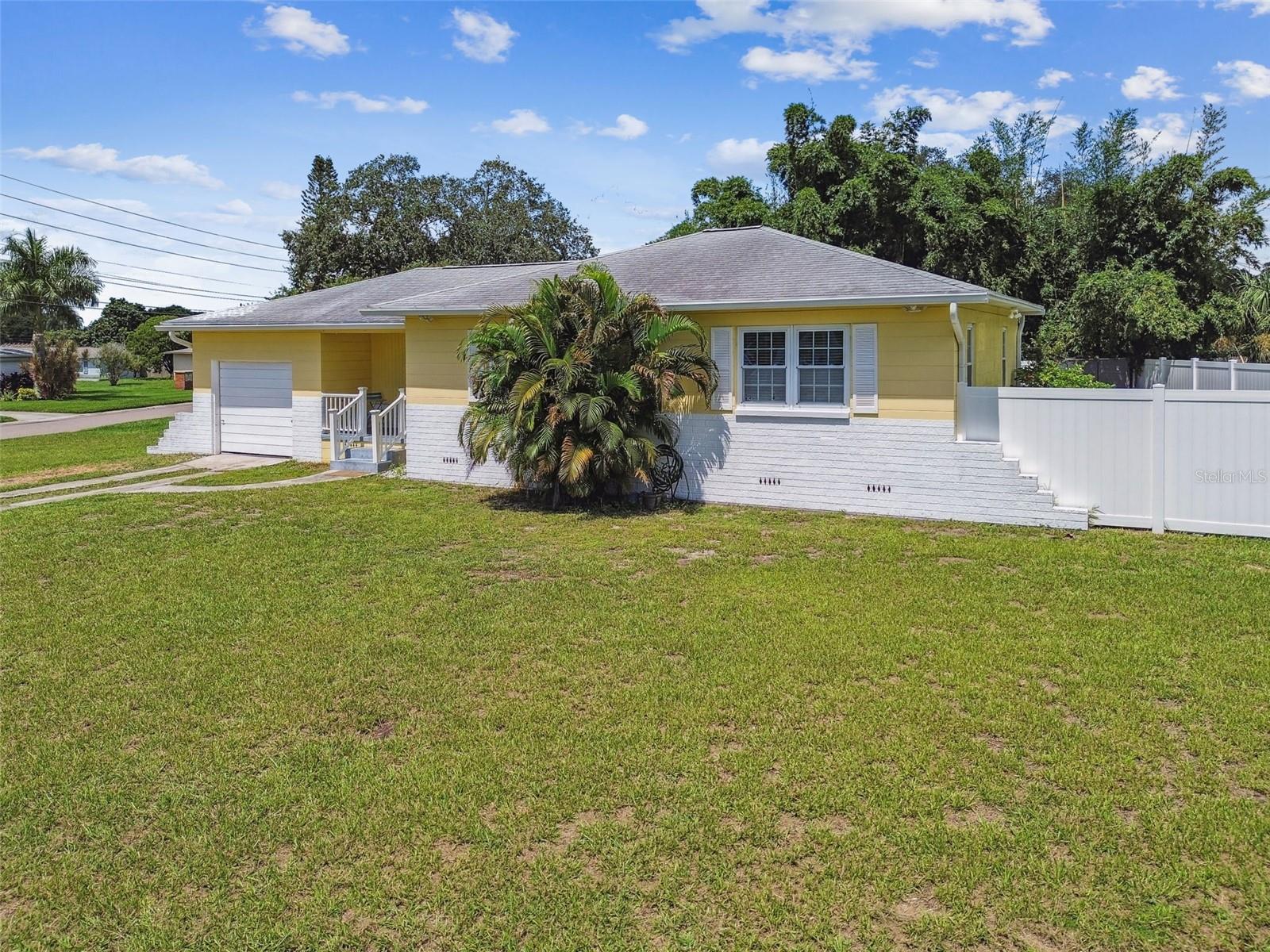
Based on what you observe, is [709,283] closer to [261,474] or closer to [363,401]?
[363,401]

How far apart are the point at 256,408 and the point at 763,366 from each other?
39.2 feet

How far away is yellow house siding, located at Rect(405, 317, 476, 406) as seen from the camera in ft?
49.1

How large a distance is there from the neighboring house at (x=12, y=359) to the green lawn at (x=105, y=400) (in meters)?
3.29

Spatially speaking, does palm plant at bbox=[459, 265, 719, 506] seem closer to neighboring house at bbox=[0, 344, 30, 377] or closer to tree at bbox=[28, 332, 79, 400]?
tree at bbox=[28, 332, 79, 400]

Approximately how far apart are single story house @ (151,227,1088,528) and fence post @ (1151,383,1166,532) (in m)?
0.78

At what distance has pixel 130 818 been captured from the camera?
4285 millimetres

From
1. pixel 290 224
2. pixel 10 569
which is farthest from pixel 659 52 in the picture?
pixel 290 224

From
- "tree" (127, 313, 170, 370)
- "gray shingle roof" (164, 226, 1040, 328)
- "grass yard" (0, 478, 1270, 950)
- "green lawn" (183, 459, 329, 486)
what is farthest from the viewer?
"tree" (127, 313, 170, 370)

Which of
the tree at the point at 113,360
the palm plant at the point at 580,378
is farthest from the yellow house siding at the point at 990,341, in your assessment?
the tree at the point at 113,360

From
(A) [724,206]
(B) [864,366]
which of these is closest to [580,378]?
(B) [864,366]

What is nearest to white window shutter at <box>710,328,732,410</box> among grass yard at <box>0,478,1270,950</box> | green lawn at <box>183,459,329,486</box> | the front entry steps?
grass yard at <box>0,478,1270,950</box>

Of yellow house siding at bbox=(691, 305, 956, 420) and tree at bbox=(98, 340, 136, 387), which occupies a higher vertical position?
tree at bbox=(98, 340, 136, 387)

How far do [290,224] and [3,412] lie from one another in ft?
55.6

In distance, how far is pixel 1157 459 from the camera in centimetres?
1047
